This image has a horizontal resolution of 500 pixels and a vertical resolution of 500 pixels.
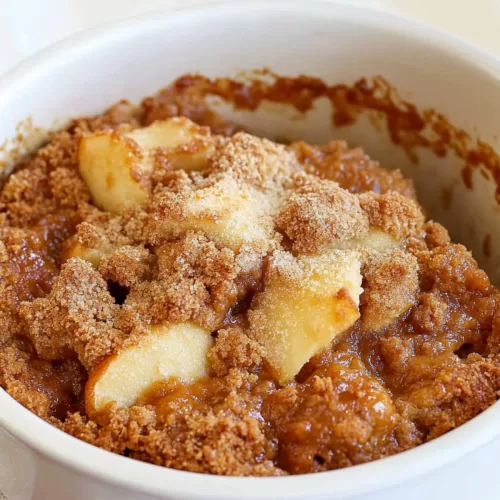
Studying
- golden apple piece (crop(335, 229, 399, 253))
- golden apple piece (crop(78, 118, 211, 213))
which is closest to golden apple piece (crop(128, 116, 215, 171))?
golden apple piece (crop(78, 118, 211, 213))

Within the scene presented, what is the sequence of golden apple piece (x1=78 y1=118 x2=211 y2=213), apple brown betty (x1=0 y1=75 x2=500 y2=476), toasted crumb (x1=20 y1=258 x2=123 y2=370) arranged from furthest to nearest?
golden apple piece (x1=78 y1=118 x2=211 y2=213) → toasted crumb (x1=20 y1=258 x2=123 y2=370) → apple brown betty (x1=0 y1=75 x2=500 y2=476)

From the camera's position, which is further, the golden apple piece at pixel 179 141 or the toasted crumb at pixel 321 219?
the golden apple piece at pixel 179 141

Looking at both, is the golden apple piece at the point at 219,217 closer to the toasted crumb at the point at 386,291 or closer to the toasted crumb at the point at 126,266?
the toasted crumb at the point at 126,266

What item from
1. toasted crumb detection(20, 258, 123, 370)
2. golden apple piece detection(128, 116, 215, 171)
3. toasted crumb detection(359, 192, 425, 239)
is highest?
toasted crumb detection(359, 192, 425, 239)

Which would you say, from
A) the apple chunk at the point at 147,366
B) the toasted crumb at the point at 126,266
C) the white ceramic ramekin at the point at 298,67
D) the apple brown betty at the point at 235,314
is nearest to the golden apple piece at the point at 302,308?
the apple brown betty at the point at 235,314

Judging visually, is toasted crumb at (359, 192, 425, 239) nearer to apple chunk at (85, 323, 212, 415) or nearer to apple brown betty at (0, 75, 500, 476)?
apple brown betty at (0, 75, 500, 476)

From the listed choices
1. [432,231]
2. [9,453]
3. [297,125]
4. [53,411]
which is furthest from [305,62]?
[9,453]

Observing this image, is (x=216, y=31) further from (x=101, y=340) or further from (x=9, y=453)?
(x=9, y=453)

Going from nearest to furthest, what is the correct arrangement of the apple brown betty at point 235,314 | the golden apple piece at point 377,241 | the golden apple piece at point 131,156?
1. the apple brown betty at point 235,314
2. the golden apple piece at point 377,241
3. the golden apple piece at point 131,156
